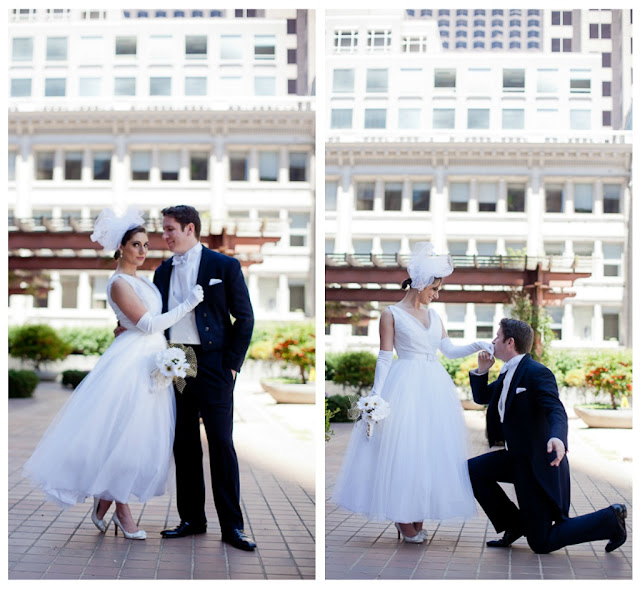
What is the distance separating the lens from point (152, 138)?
23.5 meters

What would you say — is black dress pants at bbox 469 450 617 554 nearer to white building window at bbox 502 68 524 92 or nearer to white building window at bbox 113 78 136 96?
white building window at bbox 502 68 524 92

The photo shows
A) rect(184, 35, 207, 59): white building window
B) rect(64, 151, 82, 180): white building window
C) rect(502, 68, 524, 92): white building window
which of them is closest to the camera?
rect(502, 68, 524, 92): white building window

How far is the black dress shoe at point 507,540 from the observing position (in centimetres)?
332

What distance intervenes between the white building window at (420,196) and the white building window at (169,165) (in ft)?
42.7

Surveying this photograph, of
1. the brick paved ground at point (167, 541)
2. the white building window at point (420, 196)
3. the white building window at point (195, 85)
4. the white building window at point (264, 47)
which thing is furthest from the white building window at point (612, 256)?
the white building window at point (195, 85)

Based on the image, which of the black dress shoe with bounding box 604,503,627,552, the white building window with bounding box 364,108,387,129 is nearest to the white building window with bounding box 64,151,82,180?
the white building window with bounding box 364,108,387,129

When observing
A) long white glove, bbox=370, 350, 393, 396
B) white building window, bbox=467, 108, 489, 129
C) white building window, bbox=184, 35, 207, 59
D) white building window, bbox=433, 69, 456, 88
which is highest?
white building window, bbox=184, 35, 207, 59

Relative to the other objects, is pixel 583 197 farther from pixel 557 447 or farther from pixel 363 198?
pixel 557 447

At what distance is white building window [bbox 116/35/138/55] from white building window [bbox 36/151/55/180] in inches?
130

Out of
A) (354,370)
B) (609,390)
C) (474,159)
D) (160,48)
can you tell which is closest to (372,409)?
(609,390)

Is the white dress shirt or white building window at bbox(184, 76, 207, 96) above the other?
white building window at bbox(184, 76, 207, 96)

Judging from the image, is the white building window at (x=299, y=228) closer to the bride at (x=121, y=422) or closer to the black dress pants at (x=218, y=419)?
the bride at (x=121, y=422)

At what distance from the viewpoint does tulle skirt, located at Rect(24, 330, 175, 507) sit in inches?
124
